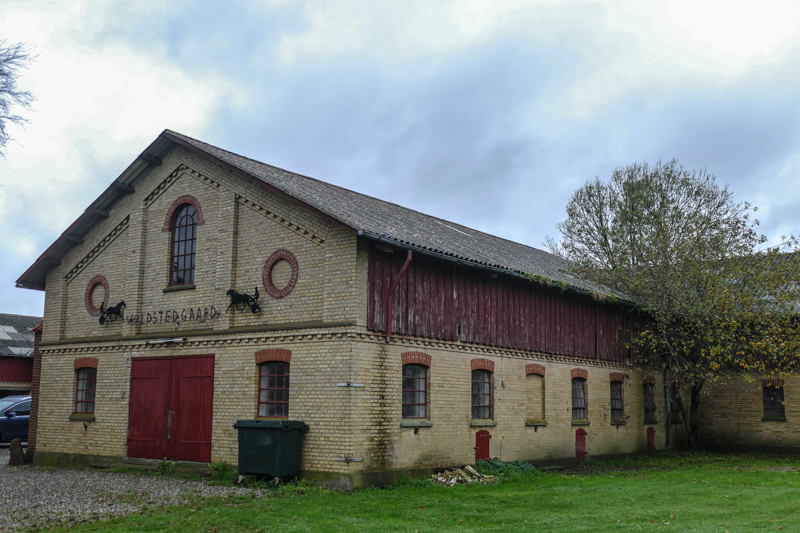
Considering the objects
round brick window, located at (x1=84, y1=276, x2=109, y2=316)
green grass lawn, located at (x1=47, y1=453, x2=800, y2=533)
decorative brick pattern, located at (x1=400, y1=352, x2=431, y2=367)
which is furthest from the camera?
round brick window, located at (x1=84, y1=276, x2=109, y2=316)

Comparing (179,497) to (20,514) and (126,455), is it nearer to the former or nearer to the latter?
(20,514)

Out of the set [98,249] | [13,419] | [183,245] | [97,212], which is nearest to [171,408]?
[183,245]

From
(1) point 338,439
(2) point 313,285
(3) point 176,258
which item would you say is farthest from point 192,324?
(1) point 338,439

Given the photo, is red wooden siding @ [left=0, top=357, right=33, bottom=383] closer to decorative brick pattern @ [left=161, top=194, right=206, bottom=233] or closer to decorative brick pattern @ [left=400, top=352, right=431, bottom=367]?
decorative brick pattern @ [left=161, top=194, right=206, bottom=233]

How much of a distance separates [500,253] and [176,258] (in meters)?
9.46

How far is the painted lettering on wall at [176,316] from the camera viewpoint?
54.2 feet

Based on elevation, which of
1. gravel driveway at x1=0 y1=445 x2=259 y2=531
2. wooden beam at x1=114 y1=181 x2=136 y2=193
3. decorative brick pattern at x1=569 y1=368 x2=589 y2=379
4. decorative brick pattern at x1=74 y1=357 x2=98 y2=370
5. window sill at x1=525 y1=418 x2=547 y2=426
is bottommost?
gravel driveway at x1=0 y1=445 x2=259 y2=531

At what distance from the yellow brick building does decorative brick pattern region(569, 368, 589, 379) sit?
0.09 metres

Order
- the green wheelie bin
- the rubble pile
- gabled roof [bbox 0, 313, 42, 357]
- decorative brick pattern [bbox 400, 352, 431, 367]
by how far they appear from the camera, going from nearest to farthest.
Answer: the green wheelie bin → the rubble pile → decorative brick pattern [bbox 400, 352, 431, 367] → gabled roof [bbox 0, 313, 42, 357]

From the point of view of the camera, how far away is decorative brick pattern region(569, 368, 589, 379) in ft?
67.6

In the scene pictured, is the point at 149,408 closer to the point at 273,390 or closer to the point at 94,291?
the point at 273,390

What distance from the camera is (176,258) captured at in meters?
17.8

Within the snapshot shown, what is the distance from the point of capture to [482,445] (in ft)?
55.6

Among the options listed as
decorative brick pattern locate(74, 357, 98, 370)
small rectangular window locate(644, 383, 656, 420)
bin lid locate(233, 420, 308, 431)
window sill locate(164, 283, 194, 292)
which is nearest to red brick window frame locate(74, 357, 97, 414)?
decorative brick pattern locate(74, 357, 98, 370)
